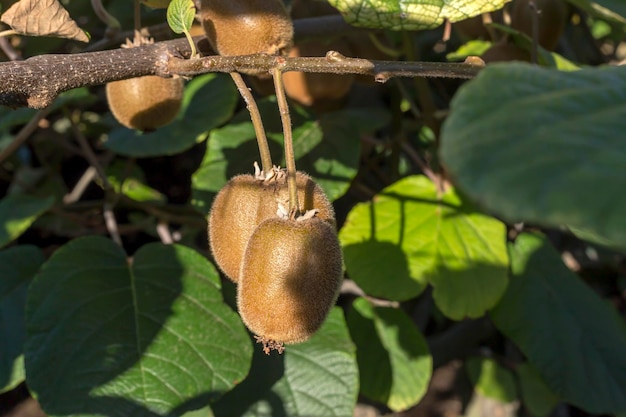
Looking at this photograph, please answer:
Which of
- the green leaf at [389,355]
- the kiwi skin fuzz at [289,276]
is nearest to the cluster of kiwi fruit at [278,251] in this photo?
the kiwi skin fuzz at [289,276]

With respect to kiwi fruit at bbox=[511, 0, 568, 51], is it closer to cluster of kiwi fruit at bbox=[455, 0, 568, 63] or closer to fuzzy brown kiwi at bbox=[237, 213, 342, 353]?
cluster of kiwi fruit at bbox=[455, 0, 568, 63]

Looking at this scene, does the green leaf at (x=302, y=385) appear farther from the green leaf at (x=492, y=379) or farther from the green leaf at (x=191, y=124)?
the green leaf at (x=492, y=379)

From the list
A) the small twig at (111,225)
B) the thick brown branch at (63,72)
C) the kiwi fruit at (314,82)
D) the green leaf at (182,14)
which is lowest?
the small twig at (111,225)

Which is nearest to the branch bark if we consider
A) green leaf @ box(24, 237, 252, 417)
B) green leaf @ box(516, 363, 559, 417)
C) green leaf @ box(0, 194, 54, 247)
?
green leaf @ box(24, 237, 252, 417)

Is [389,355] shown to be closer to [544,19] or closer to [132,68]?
[544,19]

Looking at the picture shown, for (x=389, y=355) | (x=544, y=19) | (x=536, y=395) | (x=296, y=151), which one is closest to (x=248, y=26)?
(x=296, y=151)

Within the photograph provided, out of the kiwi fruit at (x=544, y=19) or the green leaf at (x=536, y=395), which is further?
the green leaf at (x=536, y=395)

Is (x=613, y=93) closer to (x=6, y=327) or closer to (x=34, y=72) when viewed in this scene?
(x=34, y=72)
